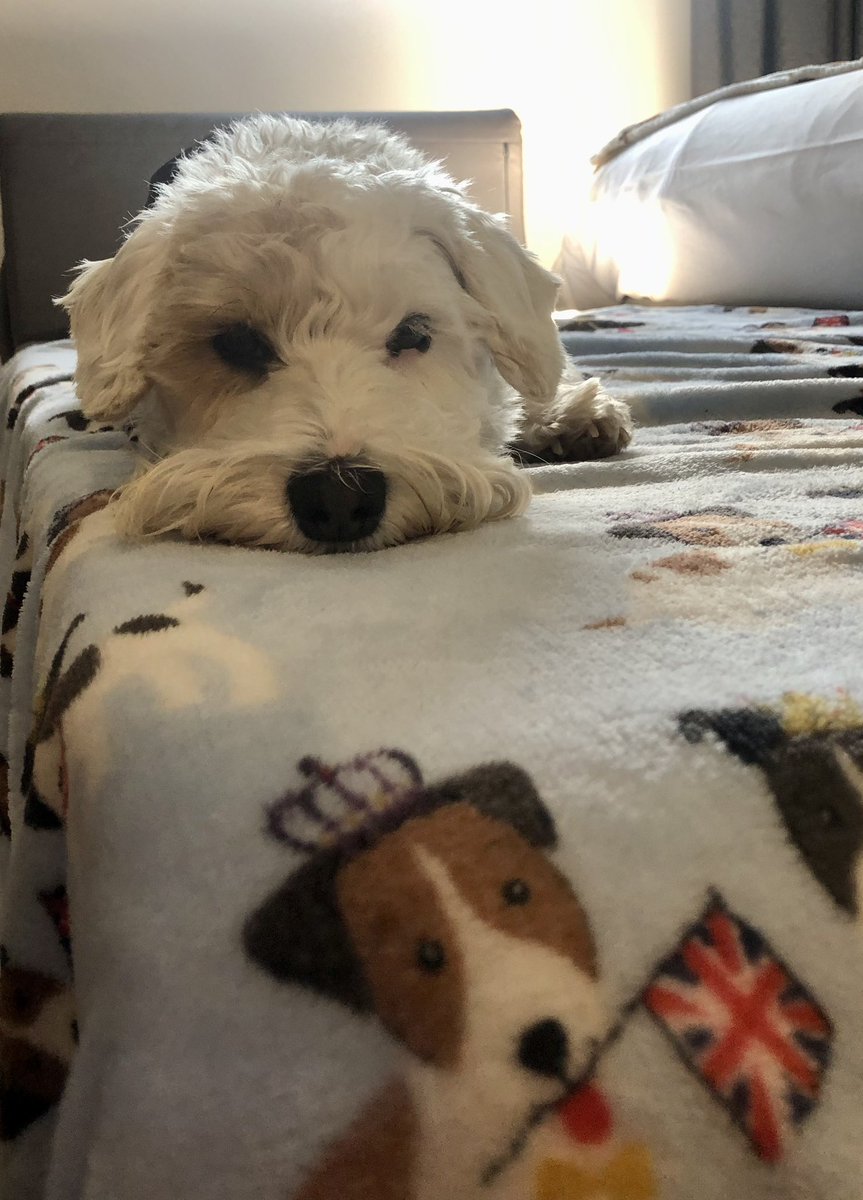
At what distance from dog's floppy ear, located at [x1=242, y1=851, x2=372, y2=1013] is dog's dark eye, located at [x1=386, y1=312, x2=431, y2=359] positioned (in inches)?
26.7

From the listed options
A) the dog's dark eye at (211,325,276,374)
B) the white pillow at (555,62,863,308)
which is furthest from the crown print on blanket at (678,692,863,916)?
the white pillow at (555,62,863,308)

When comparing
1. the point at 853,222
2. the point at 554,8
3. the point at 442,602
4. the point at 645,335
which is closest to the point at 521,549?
the point at 442,602

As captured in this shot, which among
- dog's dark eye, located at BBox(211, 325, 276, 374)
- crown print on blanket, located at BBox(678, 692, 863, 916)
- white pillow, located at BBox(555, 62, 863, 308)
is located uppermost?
white pillow, located at BBox(555, 62, 863, 308)

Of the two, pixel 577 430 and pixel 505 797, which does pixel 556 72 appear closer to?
pixel 577 430

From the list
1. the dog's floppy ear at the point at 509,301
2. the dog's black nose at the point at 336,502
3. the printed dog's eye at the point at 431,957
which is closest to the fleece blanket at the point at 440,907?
the printed dog's eye at the point at 431,957

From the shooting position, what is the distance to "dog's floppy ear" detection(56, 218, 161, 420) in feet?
3.01

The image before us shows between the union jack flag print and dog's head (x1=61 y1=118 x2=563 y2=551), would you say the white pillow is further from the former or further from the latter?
the union jack flag print

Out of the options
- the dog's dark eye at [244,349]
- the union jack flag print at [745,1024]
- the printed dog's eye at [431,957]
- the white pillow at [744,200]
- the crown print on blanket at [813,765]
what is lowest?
the union jack flag print at [745,1024]

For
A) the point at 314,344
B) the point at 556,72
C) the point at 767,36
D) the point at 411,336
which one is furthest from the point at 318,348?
the point at 767,36

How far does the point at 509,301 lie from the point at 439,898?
2.78 feet

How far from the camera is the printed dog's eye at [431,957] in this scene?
0.34 m

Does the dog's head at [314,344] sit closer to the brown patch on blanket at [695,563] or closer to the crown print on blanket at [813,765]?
the brown patch on blanket at [695,563]

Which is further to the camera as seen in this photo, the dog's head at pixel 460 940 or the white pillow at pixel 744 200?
the white pillow at pixel 744 200

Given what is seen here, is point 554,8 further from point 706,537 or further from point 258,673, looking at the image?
point 258,673
